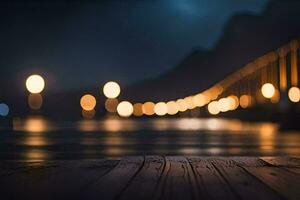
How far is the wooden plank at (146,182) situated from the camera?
20.2ft

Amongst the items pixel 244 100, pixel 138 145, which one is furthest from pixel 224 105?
pixel 138 145

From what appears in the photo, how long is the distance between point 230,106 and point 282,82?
7453cm

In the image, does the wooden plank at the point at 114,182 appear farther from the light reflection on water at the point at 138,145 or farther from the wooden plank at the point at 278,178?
the light reflection on water at the point at 138,145

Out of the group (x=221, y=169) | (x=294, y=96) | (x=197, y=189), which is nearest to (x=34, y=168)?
(x=221, y=169)

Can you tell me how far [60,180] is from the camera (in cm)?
766

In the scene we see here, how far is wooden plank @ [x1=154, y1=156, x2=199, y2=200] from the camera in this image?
244 inches

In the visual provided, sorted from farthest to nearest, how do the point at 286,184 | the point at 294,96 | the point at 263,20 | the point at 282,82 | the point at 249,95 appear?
the point at 249,95 → the point at 263,20 → the point at 282,82 → the point at 294,96 → the point at 286,184

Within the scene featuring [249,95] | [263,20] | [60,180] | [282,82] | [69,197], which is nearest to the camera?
[69,197]

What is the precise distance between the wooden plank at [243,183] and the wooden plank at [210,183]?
8 centimetres

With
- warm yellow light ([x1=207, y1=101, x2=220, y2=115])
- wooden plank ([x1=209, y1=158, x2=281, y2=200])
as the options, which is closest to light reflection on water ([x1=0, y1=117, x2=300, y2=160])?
wooden plank ([x1=209, y1=158, x2=281, y2=200])

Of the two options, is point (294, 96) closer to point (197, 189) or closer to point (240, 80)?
point (197, 189)

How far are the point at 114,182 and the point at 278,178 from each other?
214 cm

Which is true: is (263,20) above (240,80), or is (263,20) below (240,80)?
above

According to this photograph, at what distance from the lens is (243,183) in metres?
7.29
